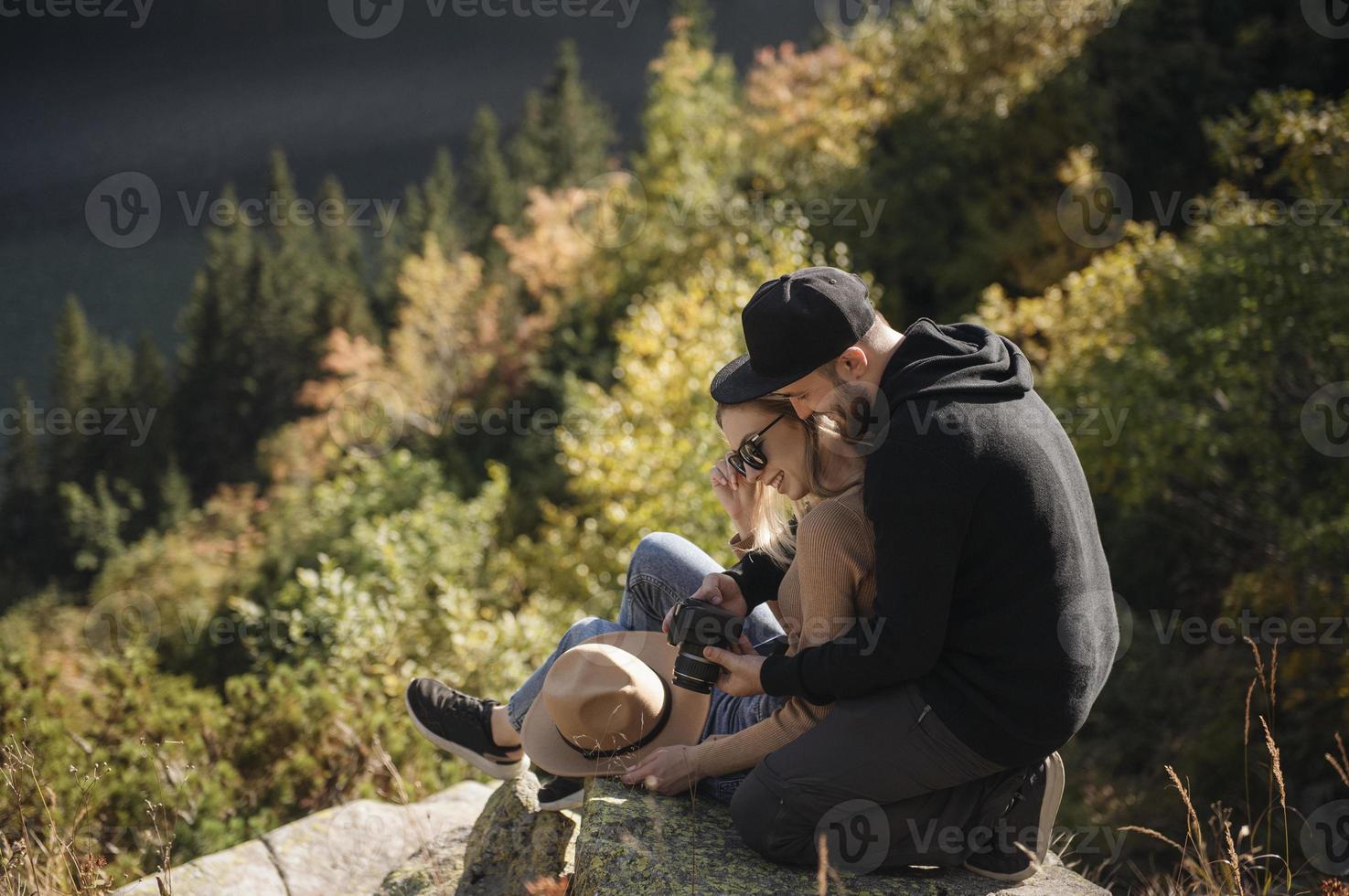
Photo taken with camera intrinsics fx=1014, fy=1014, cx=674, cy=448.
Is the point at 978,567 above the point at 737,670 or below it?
above

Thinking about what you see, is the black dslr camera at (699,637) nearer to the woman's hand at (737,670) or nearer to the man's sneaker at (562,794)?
the woman's hand at (737,670)

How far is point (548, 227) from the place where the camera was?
757 inches

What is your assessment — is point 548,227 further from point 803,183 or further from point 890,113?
point 890,113

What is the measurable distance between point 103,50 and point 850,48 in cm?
1488

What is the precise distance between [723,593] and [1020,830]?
858 millimetres
